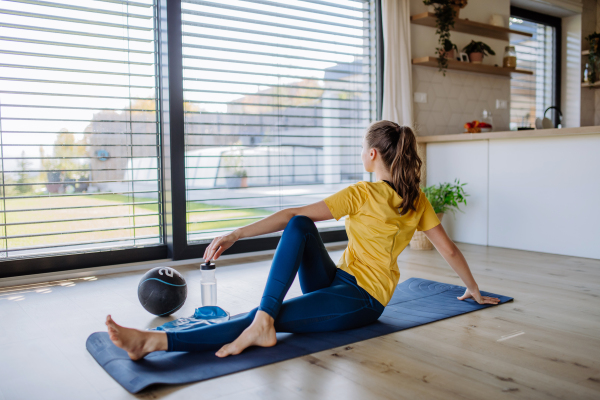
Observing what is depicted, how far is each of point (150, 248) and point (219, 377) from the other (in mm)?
1947

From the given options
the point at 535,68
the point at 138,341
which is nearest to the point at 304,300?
the point at 138,341

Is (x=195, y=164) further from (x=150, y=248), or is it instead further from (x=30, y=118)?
(x=30, y=118)

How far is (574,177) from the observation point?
134 inches

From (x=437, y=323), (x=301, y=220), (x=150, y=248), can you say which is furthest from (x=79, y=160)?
(x=437, y=323)

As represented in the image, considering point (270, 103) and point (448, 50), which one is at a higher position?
point (448, 50)

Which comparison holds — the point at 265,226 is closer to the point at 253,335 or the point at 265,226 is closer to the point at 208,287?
the point at 253,335

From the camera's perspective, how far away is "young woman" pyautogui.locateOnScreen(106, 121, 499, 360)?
162 centimetres

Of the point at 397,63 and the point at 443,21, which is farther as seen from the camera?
the point at 443,21

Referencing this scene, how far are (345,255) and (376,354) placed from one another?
1.37ft

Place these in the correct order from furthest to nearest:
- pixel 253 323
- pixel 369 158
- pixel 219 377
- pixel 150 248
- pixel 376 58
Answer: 1. pixel 376 58
2. pixel 150 248
3. pixel 369 158
4. pixel 253 323
5. pixel 219 377

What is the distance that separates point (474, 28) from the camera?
4562 mm

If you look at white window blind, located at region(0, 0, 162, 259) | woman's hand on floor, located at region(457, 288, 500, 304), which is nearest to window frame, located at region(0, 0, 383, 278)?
white window blind, located at region(0, 0, 162, 259)

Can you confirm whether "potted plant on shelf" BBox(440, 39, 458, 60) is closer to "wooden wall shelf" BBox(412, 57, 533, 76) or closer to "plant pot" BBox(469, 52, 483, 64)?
"wooden wall shelf" BBox(412, 57, 533, 76)

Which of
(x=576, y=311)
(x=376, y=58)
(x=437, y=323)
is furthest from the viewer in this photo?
(x=376, y=58)
